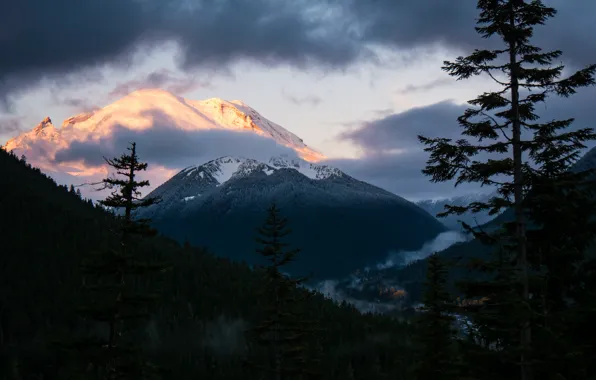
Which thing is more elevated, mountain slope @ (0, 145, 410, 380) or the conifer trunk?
the conifer trunk

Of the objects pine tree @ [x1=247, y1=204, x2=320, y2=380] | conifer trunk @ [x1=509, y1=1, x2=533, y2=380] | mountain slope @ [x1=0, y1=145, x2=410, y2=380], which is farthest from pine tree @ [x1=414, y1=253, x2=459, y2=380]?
mountain slope @ [x1=0, y1=145, x2=410, y2=380]

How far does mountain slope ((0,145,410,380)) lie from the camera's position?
447 ft

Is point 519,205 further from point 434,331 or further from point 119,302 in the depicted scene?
point 434,331

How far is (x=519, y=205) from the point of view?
734 inches

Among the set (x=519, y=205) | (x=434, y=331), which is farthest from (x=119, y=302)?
(x=434, y=331)

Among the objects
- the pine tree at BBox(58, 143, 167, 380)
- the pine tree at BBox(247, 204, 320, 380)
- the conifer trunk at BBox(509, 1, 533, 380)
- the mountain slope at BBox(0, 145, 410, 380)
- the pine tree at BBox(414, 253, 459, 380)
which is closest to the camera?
the conifer trunk at BBox(509, 1, 533, 380)

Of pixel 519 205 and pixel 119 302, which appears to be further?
pixel 119 302

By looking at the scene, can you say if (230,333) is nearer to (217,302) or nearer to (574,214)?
(217,302)

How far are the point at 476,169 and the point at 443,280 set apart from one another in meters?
22.6

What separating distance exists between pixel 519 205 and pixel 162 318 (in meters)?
170

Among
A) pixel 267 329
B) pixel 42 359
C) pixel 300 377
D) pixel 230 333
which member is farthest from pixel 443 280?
pixel 230 333

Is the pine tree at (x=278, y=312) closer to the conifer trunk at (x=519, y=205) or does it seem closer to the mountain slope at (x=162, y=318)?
the conifer trunk at (x=519, y=205)

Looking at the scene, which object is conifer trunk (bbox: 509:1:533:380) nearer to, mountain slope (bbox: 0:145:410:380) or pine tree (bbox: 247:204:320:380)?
pine tree (bbox: 247:204:320:380)

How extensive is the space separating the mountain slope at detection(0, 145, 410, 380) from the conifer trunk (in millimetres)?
111138
